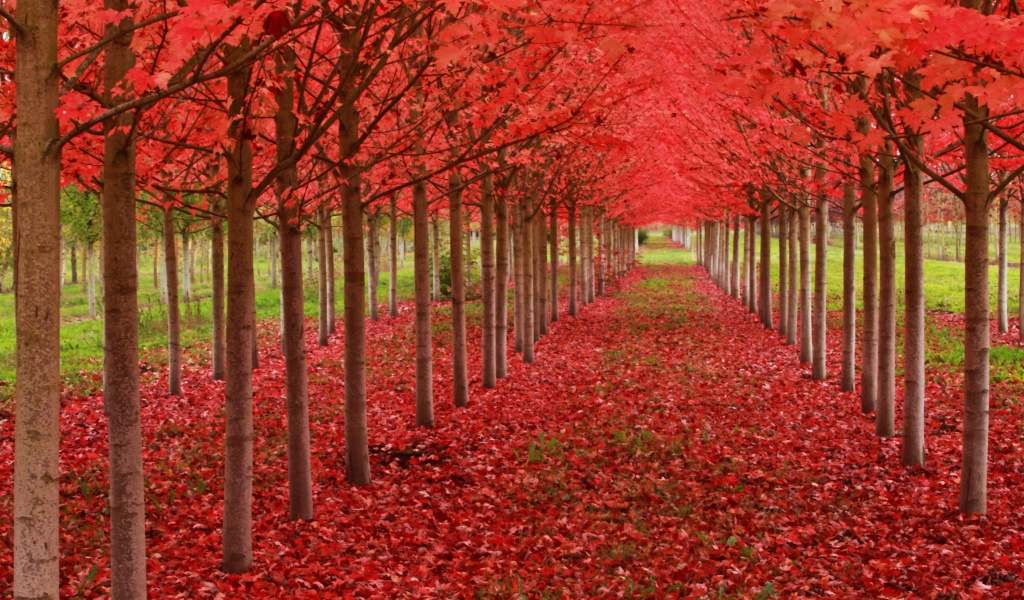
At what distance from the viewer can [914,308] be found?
291 inches

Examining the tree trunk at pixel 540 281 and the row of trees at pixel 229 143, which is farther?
the tree trunk at pixel 540 281

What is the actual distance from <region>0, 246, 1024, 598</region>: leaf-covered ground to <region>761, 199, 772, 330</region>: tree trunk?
5.85 metres

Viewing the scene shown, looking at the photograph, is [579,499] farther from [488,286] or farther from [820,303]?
[820,303]

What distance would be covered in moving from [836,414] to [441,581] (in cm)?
704

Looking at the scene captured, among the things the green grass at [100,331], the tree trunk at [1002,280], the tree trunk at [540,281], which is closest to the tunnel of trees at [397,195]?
the tree trunk at [1002,280]

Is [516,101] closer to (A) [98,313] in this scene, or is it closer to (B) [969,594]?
(B) [969,594]

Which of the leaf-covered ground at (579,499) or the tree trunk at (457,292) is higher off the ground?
the tree trunk at (457,292)

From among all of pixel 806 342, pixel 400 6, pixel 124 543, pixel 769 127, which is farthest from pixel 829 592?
pixel 806 342

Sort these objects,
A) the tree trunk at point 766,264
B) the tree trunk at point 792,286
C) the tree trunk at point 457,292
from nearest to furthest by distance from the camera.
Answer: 1. the tree trunk at point 457,292
2. the tree trunk at point 792,286
3. the tree trunk at point 766,264

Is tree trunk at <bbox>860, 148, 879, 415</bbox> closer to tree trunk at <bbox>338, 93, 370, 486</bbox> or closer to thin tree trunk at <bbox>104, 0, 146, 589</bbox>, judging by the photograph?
tree trunk at <bbox>338, 93, 370, 486</bbox>

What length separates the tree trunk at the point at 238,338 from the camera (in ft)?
17.7

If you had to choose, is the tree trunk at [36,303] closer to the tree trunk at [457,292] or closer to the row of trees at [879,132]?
the row of trees at [879,132]

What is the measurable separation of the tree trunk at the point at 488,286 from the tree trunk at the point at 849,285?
5.29 meters

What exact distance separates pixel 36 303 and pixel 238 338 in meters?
2.17
